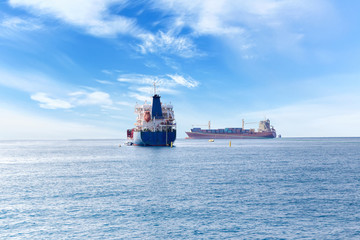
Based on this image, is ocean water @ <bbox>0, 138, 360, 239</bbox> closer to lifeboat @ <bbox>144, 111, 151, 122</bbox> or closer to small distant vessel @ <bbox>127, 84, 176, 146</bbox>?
small distant vessel @ <bbox>127, 84, 176, 146</bbox>

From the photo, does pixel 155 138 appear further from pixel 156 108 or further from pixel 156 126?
pixel 156 108

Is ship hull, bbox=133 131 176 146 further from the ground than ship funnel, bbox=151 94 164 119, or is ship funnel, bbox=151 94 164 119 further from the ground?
ship funnel, bbox=151 94 164 119

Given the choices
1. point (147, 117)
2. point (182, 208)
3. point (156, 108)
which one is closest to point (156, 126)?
point (147, 117)

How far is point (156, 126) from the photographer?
95188 millimetres

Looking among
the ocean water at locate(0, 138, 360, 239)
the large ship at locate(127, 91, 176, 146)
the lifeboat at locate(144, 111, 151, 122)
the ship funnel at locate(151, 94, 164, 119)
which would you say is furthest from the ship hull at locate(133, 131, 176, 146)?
the ocean water at locate(0, 138, 360, 239)

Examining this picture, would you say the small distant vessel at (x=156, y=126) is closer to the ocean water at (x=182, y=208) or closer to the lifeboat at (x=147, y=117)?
the lifeboat at (x=147, y=117)

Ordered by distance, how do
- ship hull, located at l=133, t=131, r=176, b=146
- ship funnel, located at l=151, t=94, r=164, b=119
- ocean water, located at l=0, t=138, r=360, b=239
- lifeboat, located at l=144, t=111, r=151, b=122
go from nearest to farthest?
ocean water, located at l=0, t=138, r=360, b=239 → ship hull, located at l=133, t=131, r=176, b=146 → lifeboat, located at l=144, t=111, r=151, b=122 → ship funnel, located at l=151, t=94, r=164, b=119

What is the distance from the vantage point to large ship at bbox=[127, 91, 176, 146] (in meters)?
92.6

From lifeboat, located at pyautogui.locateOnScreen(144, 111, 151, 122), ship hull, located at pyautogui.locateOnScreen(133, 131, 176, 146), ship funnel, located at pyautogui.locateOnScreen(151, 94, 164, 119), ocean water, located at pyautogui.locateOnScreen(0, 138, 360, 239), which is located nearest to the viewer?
ocean water, located at pyautogui.locateOnScreen(0, 138, 360, 239)

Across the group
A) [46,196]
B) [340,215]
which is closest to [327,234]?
[340,215]

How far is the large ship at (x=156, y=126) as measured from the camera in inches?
3647

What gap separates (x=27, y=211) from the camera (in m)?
22.2

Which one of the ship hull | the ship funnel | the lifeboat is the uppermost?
the ship funnel

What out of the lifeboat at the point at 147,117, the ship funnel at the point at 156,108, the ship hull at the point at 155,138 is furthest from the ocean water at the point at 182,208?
the ship funnel at the point at 156,108
